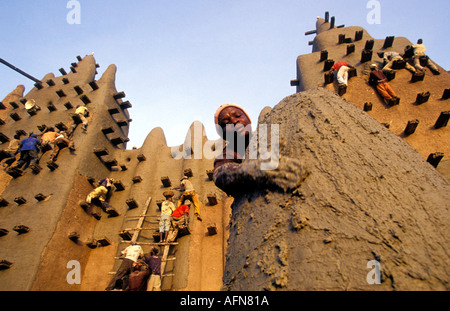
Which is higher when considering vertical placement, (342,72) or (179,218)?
(342,72)

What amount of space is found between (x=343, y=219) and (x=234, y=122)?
4.76ft

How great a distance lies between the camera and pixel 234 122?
2.66m

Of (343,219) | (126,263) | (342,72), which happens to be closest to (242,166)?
(343,219)

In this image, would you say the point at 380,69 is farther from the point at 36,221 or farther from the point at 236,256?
the point at 36,221

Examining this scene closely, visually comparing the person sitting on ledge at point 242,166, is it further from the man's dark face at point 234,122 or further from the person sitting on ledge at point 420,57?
the person sitting on ledge at point 420,57

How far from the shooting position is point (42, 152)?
322 inches

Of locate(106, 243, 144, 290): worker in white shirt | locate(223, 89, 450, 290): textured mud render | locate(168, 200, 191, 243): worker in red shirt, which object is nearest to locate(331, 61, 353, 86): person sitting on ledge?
locate(168, 200, 191, 243): worker in red shirt

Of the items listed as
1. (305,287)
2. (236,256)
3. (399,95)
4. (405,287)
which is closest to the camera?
(405,287)

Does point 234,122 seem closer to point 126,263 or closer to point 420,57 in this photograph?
point 126,263

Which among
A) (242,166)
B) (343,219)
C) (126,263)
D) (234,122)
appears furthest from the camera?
(126,263)

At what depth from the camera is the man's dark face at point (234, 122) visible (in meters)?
2.65

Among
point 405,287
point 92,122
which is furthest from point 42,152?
point 405,287

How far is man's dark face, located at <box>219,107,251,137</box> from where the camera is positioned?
2.65 meters
